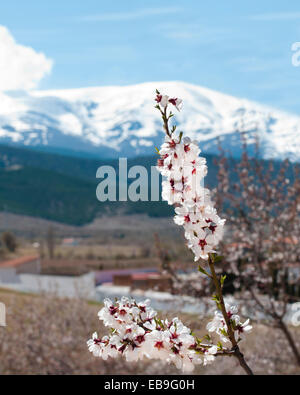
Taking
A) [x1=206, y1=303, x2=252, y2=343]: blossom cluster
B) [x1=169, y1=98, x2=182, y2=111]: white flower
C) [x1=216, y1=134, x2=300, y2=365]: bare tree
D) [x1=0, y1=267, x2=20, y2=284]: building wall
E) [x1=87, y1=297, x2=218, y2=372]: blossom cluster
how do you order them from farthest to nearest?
[x1=0, y1=267, x2=20, y2=284]: building wall < [x1=216, y1=134, x2=300, y2=365]: bare tree < [x1=206, y1=303, x2=252, y2=343]: blossom cluster < [x1=87, y1=297, x2=218, y2=372]: blossom cluster < [x1=169, y1=98, x2=182, y2=111]: white flower

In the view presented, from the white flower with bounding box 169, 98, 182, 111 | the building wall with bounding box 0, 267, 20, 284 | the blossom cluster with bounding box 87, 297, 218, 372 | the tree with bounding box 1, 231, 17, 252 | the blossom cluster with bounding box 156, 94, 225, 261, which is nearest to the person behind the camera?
the blossom cluster with bounding box 156, 94, 225, 261

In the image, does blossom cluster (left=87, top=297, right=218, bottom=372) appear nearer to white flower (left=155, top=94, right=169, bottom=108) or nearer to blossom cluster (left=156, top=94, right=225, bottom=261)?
blossom cluster (left=156, top=94, right=225, bottom=261)

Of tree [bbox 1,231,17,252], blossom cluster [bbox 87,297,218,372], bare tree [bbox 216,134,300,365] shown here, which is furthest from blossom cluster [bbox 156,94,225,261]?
tree [bbox 1,231,17,252]

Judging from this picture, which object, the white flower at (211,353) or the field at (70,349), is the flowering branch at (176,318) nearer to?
the white flower at (211,353)

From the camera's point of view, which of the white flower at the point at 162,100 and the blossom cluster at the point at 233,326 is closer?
the white flower at the point at 162,100

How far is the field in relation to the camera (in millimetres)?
14086

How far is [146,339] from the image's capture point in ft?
9.15

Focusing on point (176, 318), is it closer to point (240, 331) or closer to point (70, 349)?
point (240, 331)

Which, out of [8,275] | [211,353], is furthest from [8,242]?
[211,353]

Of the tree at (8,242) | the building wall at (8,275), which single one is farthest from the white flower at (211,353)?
the tree at (8,242)

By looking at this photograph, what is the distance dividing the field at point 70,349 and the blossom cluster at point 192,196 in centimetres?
1122

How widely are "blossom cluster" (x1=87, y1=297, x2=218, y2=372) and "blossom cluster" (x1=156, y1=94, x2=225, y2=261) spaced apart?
1.67ft

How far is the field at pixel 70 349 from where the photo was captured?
14.1 meters

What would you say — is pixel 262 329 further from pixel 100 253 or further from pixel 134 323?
pixel 100 253
